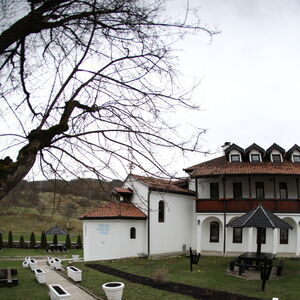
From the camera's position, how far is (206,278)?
16047mm

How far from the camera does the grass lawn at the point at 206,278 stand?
42.2 feet

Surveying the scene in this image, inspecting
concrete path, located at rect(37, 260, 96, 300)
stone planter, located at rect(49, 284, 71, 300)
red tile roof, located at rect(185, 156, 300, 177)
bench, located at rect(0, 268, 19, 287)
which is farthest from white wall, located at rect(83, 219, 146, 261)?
stone planter, located at rect(49, 284, 71, 300)

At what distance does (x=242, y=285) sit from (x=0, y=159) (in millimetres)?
12167

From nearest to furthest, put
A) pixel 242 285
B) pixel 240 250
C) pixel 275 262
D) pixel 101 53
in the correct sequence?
1. pixel 101 53
2. pixel 242 285
3. pixel 275 262
4. pixel 240 250

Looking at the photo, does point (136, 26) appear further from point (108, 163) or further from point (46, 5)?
point (108, 163)

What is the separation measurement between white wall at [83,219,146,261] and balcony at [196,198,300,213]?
19.1 feet

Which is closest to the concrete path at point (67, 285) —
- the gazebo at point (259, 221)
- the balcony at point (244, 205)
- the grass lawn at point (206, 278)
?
the grass lawn at point (206, 278)

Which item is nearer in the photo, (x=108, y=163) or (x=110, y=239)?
(x=108, y=163)

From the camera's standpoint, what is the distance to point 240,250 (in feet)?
86.0

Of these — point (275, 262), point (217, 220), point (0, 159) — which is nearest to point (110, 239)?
point (217, 220)

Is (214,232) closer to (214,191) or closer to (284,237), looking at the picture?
(214,191)

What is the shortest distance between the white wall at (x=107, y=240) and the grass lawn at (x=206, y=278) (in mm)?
1243

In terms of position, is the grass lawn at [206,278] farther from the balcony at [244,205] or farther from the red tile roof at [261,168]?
the red tile roof at [261,168]

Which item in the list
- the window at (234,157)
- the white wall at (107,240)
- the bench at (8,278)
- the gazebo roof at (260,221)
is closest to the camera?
the bench at (8,278)
